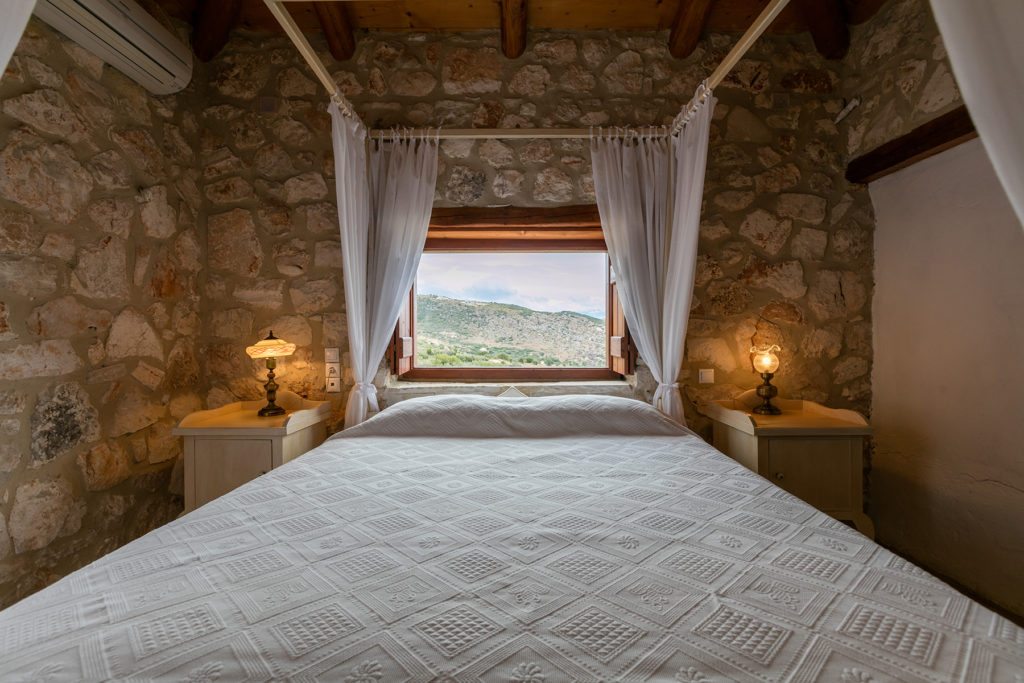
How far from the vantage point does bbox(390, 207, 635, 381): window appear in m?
2.93

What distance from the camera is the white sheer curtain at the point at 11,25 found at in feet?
2.29

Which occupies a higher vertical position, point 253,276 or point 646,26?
point 646,26

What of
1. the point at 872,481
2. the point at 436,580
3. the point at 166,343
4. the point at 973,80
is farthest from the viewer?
the point at 872,481

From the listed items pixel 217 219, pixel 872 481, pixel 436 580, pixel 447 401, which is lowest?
pixel 872 481

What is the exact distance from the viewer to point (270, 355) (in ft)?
7.81

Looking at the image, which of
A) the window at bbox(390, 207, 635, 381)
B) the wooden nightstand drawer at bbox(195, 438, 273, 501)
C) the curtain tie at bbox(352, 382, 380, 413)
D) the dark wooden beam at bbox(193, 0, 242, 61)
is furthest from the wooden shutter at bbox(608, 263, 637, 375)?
the dark wooden beam at bbox(193, 0, 242, 61)

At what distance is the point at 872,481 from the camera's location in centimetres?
263

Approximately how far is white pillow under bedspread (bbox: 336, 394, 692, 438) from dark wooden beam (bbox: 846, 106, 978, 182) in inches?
68.2

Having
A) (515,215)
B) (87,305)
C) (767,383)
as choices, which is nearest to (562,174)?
(515,215)

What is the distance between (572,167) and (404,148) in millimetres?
964

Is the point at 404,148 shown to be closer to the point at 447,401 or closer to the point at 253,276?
the point at 253,276

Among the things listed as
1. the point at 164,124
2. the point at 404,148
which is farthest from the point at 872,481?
the point at 164,124

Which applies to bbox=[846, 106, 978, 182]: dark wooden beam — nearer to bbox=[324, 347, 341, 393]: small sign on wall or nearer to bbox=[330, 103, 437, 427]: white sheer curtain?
bbox=[330, 103, 437, 427]: white sheer curtain

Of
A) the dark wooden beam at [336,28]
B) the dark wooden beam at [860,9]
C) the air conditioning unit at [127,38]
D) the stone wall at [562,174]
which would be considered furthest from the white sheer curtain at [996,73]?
the air conditioning unit at [127,38]
